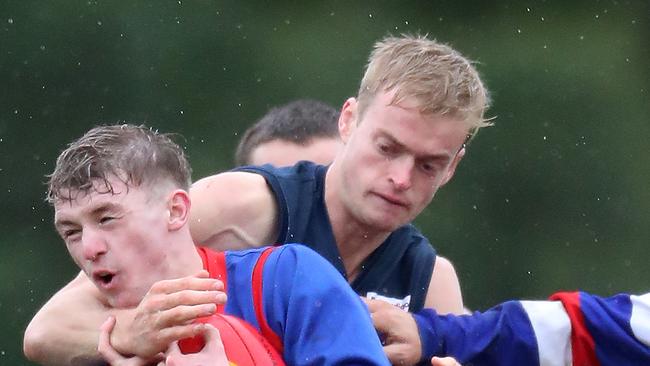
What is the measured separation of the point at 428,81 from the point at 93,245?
102 cm

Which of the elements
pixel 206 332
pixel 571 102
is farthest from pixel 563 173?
pixel 206 332

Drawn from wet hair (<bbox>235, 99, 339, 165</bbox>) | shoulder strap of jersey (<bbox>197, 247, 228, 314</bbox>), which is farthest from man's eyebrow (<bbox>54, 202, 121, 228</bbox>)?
wet hair (<bbox>235, 99, 339, 165</bbox>)

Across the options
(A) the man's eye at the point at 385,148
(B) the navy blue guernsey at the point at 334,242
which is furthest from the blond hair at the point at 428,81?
(B) the navy blue guernsey at the point at 334,242

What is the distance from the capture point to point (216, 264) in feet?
11.3

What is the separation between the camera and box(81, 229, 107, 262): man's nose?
10.8 feet

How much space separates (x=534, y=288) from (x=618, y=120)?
1.19m

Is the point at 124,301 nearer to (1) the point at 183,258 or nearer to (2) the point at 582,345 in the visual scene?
(1) the point at 183,258


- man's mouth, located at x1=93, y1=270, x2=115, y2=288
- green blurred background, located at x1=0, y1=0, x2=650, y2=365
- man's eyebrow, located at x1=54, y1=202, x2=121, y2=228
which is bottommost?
green blurred background, located at x1=0, y1=0, x2=650, y2=365

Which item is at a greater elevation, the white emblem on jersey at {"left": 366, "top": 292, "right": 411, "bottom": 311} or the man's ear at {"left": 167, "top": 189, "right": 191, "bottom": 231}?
the man's ear at {"left": 167, "top": 189, "right": 191, "bottom": 231}

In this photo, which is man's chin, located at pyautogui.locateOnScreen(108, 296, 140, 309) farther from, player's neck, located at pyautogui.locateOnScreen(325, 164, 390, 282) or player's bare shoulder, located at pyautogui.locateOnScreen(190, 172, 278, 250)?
player's neck, located at pyautogui.locateOnScreen(325, 164, 390, 282)

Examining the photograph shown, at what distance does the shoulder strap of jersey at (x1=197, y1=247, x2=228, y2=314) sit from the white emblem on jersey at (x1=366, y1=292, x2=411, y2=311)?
0.63 m

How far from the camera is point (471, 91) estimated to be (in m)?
Result: 4.08

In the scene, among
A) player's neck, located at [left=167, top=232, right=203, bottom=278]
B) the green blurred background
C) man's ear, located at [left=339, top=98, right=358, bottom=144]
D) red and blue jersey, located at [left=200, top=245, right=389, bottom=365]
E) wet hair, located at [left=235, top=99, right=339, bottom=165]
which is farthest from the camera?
the green blurred background

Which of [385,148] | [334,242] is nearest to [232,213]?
[334,242]
